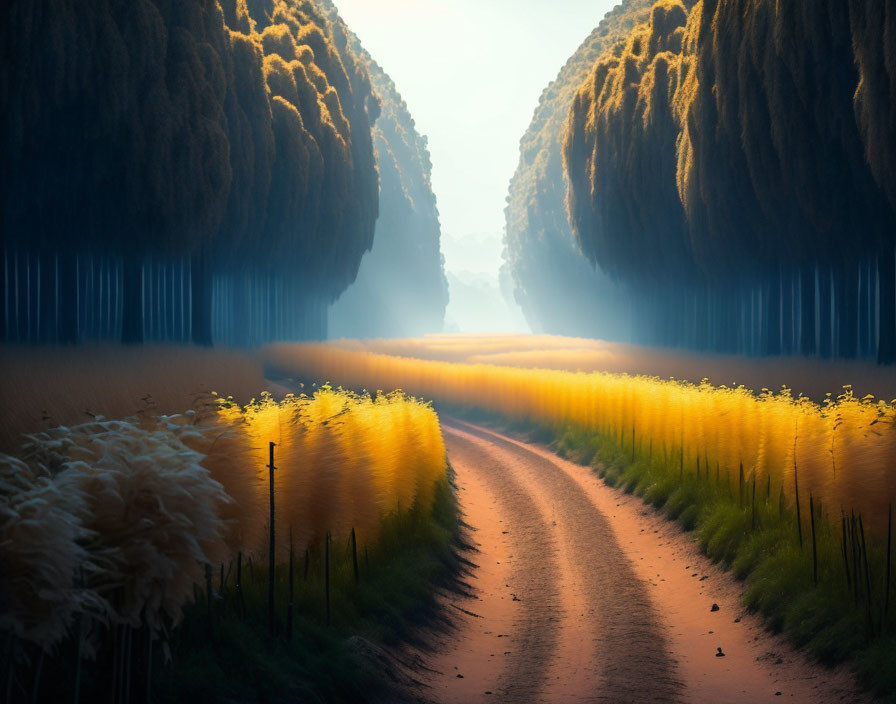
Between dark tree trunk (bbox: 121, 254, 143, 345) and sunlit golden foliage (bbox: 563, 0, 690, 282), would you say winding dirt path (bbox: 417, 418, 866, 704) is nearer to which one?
dark tree trunk (bbox: 121, 254, 143, 345)

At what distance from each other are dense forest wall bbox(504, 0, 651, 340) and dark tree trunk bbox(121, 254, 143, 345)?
4614 cm

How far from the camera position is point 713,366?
34.7 m

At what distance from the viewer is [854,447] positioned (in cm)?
999

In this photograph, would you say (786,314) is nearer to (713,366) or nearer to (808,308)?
(808,308)

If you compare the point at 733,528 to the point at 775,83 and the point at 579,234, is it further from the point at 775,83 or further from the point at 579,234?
the point at 579,234

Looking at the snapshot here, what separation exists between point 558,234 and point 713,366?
57.7 meters

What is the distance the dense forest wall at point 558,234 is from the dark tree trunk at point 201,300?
40617 millimetres

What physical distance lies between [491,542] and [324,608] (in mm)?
6568

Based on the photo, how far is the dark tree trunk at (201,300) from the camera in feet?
122

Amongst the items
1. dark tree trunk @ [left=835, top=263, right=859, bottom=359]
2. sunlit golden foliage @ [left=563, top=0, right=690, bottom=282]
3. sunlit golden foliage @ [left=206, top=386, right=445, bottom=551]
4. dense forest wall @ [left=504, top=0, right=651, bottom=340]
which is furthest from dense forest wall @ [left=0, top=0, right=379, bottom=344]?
dense forest wall @ [left=504, top=0, right=651, bottom=340]

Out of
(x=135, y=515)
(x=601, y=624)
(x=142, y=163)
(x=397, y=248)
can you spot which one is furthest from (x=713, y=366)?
(x=397, y=248)

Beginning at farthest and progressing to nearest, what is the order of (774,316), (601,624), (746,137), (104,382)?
(774,316)
(746,137)
(104,382)
(601,624)

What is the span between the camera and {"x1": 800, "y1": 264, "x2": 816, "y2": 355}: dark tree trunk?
3232cm

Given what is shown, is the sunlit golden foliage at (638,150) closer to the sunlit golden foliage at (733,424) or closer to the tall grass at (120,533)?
the sunlit golden foliage at (733,424)
